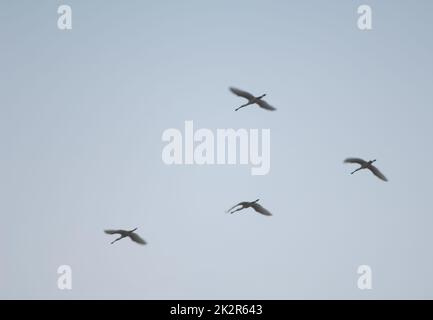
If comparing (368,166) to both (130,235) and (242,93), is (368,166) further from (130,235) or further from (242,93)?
(130,235)

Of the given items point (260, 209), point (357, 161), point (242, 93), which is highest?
point (242, 93)

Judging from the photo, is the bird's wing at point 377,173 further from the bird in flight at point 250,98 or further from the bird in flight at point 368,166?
the bird in flight at point 250,98

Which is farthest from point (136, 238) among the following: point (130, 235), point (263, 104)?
point (263, 104)

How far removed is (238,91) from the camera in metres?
46.0

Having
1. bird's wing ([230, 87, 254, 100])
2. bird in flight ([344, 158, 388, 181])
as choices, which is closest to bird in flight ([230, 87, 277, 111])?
bird's wing ([230, 87, 254, 100])

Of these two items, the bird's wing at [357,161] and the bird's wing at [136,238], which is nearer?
the bird's wing at [357,161]

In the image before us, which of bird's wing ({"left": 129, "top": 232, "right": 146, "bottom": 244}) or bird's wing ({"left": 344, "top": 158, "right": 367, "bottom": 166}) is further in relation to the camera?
bird's wing ({"left": 129, "top": 232, "right": 146, "bottom": 244})

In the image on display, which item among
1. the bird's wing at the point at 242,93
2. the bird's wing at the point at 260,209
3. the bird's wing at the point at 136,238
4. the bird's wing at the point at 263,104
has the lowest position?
the bird's wing at the point at 136,238

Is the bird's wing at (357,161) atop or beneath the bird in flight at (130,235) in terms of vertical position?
atop

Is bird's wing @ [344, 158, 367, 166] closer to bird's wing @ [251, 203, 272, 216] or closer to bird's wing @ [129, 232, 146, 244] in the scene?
bird's wing @ [251, 203, 272, 216]

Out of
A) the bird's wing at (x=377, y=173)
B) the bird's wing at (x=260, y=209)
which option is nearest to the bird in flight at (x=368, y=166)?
the bird's wing at (x=377, y=173)

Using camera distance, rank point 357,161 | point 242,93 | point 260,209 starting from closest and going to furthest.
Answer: point 242,93, point 357,161, point 260,209
